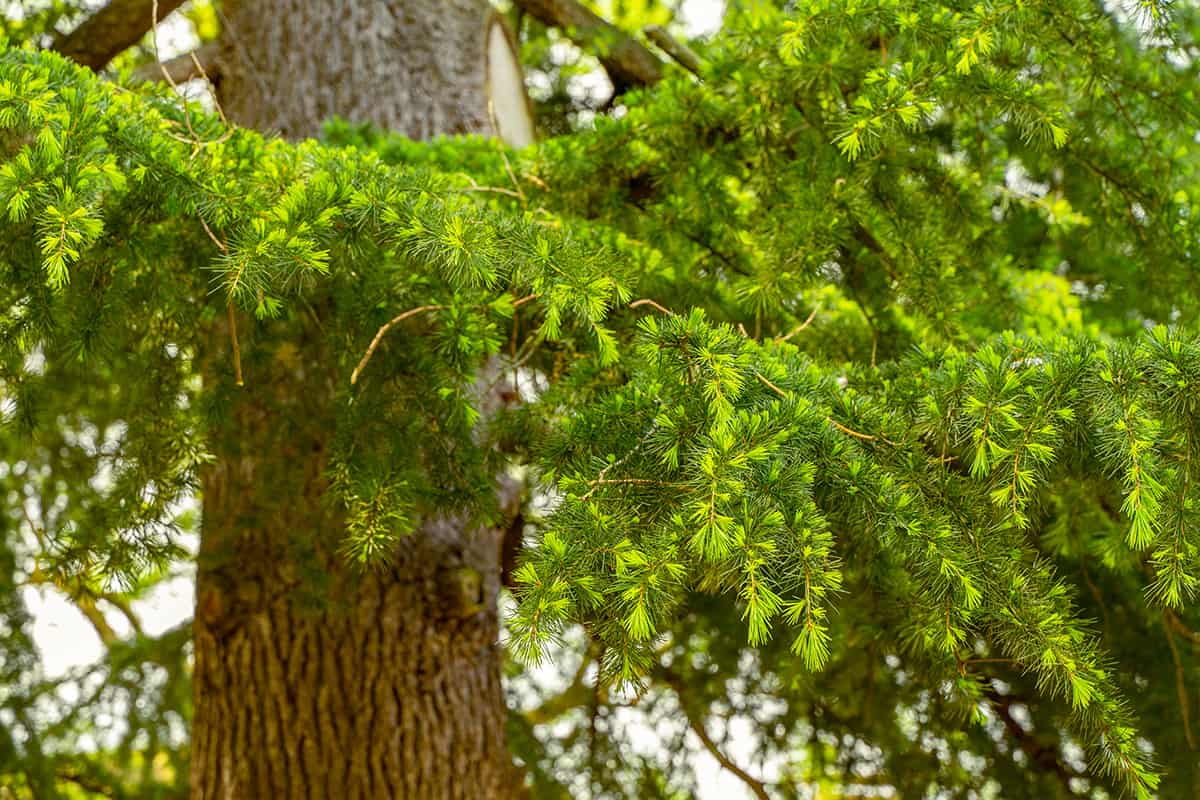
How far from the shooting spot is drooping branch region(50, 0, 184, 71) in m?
3.92

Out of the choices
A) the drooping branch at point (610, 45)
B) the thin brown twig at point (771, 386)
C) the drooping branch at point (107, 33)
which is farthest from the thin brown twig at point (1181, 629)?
the drooping branch at point (107, 33)

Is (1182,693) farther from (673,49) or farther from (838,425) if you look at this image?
(673,49)

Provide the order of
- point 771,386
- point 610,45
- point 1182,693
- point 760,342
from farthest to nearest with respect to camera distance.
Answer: point 610,45 → point 1182,693 → point 760,342 → point 771,386

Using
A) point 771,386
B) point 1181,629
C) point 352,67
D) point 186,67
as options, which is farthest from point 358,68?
point 1181,629

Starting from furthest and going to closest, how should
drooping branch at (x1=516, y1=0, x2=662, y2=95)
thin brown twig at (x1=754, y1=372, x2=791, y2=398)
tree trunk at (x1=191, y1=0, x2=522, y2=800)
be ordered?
drooping branch at (x1=516, y1=0, x2=662, y2=95)
tree trunk at (x1=191, y1=0, x2=522, y2=800)
thin brown twig at (x1=754, y1=372, x2=791, y2=398)

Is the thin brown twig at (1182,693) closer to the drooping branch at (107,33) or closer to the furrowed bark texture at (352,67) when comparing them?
the furrowed bark texture at (352,67)

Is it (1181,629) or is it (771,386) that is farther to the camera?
(1181,629)

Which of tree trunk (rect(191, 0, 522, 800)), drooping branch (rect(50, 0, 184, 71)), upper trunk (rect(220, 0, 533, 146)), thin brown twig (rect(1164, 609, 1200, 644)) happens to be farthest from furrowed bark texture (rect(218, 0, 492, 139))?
thin brown twig (rect(1164, 609, 1200, 644))

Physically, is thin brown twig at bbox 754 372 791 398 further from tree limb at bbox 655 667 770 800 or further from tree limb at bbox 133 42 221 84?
tree limb at bbox 133 42 221 84

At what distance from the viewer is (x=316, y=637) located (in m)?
3.22

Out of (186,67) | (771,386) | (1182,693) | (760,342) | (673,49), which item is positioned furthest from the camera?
(673,49)

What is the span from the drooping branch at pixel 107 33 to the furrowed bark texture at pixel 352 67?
1.02 feet

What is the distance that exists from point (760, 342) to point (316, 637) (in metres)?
1.63

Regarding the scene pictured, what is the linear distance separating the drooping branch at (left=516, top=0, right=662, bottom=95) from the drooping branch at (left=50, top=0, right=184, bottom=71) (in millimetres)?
1579
